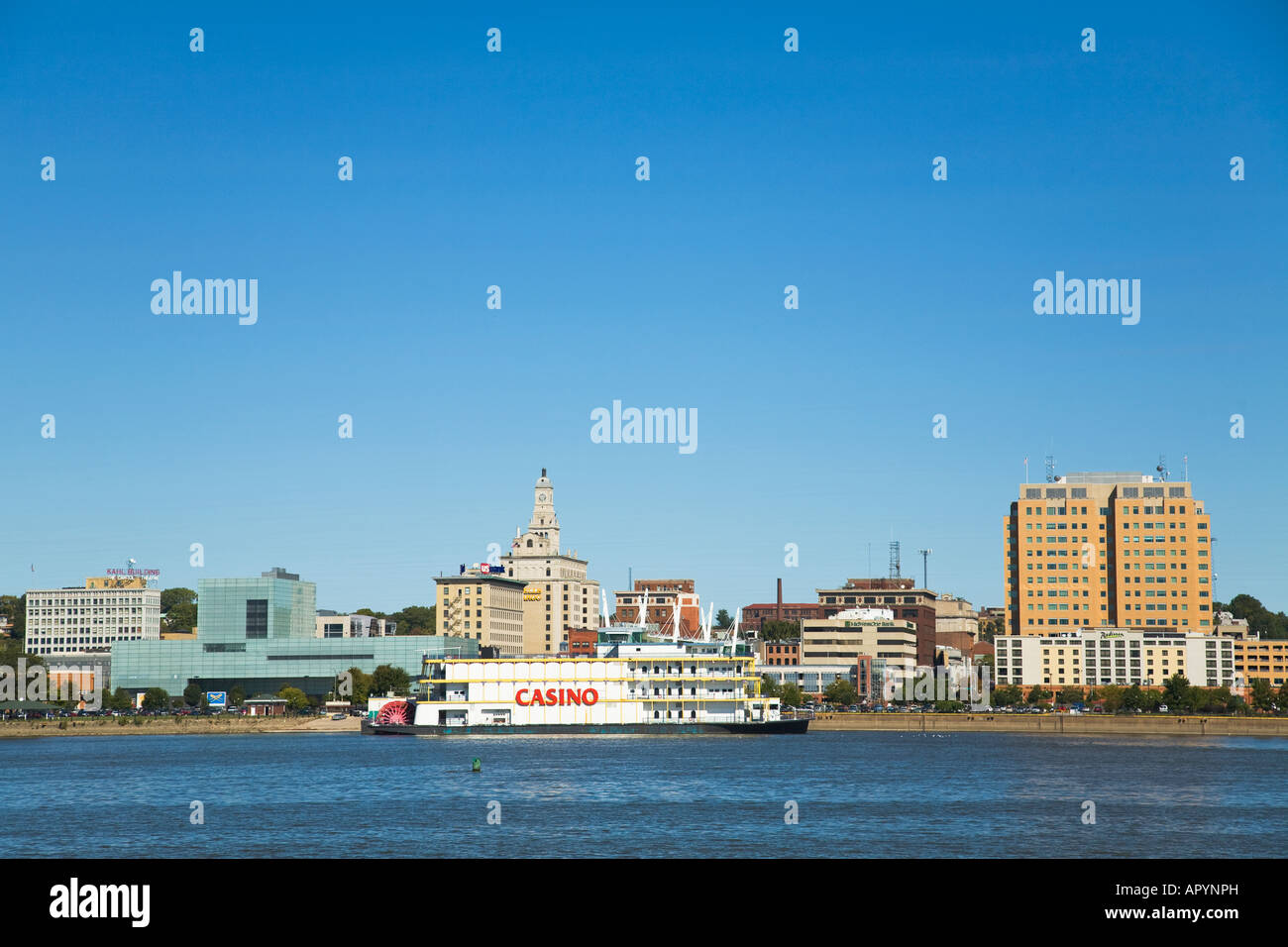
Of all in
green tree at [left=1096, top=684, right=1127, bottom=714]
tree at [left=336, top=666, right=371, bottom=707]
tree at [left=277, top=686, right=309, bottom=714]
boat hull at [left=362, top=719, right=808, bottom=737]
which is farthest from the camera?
tree at [left=336, top=666, right=371, bottom=707]

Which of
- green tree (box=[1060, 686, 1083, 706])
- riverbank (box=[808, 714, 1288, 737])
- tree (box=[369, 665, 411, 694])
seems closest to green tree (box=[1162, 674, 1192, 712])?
riverbank (box=[808, 714, 1288, 737])

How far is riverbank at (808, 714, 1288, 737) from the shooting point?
15200cm

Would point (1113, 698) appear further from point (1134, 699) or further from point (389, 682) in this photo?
point (389, 682)

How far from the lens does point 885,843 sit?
151ft

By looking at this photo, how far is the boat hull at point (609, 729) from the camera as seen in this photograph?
430 feet

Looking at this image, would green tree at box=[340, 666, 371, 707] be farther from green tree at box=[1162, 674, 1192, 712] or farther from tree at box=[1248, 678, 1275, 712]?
tree at box=[1248, 678, 1275, 712]

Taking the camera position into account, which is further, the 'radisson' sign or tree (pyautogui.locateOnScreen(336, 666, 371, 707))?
tree (pyautogui.locateOnScreen(336, 666, 371, 707))

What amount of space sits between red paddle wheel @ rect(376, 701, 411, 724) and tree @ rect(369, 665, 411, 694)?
1642 inches

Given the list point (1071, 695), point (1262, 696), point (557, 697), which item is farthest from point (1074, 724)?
point (557, 697)

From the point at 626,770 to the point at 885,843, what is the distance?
3714 cm

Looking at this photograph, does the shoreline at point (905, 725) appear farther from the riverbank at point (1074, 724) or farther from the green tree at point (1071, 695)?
the green tree at point (1071, 695)

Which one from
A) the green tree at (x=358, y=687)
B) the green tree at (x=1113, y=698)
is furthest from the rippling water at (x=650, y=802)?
the green tree at (x=358, y=687)
